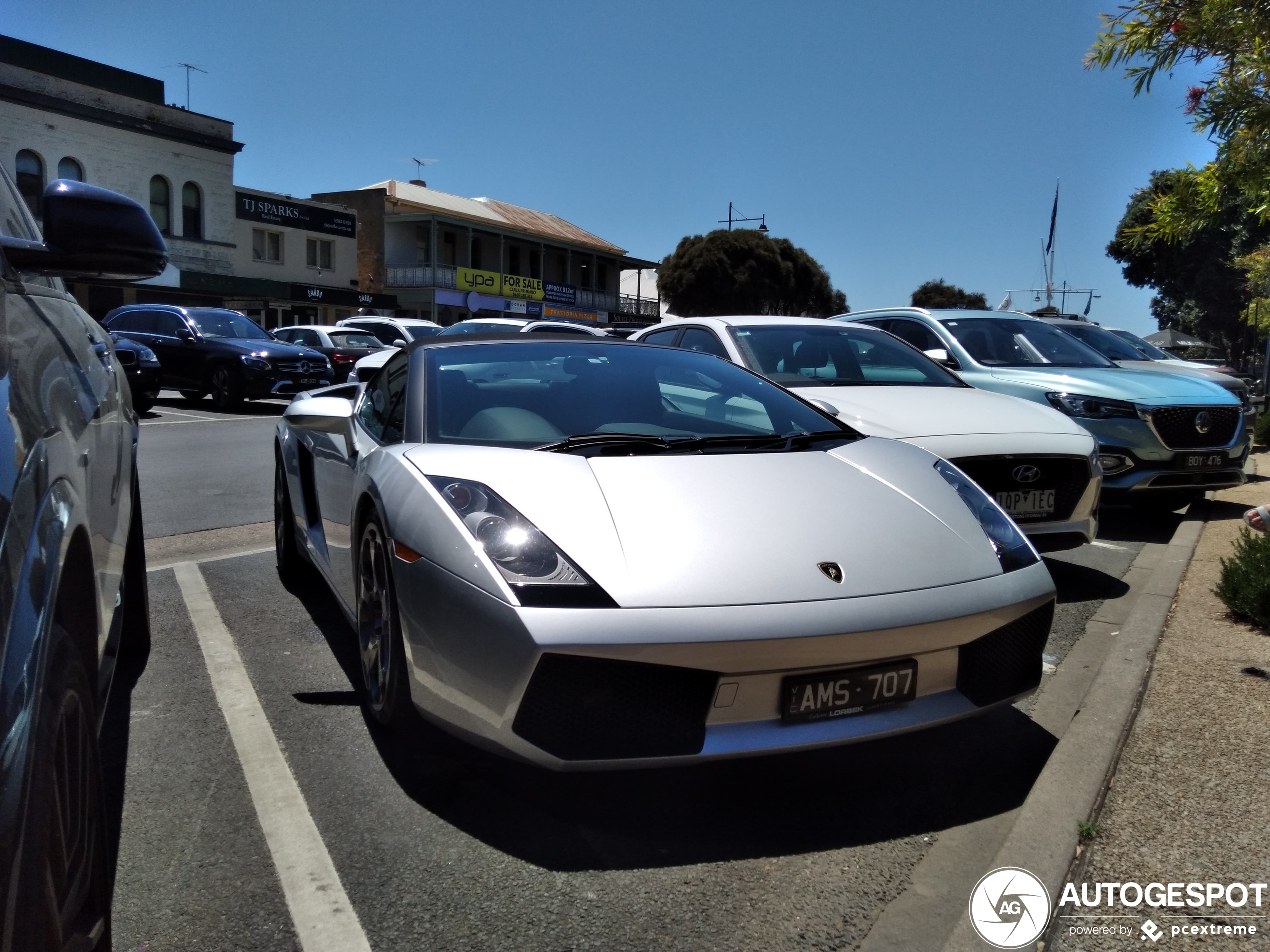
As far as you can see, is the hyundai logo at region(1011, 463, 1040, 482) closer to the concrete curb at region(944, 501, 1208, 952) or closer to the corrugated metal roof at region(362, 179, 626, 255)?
the concrete curb at region(944, 501, 1208, 952)

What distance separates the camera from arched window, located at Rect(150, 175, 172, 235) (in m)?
31.8

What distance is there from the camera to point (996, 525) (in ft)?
11.2

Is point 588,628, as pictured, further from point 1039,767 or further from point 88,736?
point 1039,767

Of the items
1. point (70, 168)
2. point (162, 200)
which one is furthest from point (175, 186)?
point (70, 168)

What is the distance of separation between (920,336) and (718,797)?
6.63 metres

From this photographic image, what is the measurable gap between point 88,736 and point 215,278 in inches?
1325

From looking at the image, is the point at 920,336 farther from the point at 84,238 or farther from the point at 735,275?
the point at 735,275

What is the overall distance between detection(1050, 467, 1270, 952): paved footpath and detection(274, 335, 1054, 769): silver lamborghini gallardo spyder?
45 cm

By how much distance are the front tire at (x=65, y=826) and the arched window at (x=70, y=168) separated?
103ft

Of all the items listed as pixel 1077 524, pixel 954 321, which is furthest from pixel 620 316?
pixel 1077 524

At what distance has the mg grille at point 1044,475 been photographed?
547 centimetres

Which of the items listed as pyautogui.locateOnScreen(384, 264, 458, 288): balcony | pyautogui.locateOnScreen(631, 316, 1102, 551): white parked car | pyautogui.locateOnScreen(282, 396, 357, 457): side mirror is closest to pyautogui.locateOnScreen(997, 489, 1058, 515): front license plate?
pyautogui.locateOnScreen(631, 316, 1102, 551): white parked car

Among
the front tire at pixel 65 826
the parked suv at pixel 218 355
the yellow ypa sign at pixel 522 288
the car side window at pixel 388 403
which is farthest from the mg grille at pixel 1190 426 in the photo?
the yellow ypa sign at pixel 522 288

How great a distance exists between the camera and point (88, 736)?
77.0 inches
